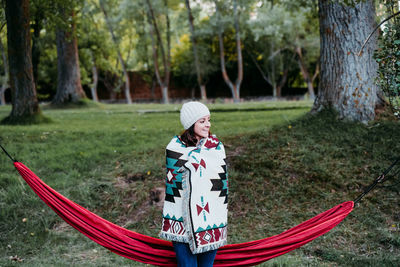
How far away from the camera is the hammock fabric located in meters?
2.72

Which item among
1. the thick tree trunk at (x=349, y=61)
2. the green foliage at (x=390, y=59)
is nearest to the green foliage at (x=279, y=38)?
the thick tree trunk at (x=349, y=61)

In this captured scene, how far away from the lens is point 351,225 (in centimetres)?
473

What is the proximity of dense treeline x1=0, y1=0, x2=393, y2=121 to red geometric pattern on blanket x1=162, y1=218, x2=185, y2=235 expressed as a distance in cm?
274

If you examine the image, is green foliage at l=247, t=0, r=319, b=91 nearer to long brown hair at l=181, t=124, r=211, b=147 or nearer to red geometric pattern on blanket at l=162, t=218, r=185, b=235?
long brown hair at l=181, t=124, r=211, b=147

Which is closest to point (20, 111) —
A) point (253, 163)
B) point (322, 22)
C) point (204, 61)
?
point (253, 163)

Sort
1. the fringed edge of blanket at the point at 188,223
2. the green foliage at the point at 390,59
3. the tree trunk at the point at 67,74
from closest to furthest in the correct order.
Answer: the fringed edge of blanket at the point at 188,223, the green foliage at the point at 390,59, the tree trunk at the point at 67,74

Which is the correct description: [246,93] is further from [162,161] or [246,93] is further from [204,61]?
[162,161]

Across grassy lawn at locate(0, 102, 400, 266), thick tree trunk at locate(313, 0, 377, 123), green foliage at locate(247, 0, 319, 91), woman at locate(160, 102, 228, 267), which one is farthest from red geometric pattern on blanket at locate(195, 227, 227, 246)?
green foliage at locate(247, 0, 319, 91)

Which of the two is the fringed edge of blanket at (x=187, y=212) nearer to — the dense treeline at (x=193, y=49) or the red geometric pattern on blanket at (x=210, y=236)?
the red geometric pattern on blanket at (x=210, y=236)

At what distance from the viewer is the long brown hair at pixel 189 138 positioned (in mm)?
2416

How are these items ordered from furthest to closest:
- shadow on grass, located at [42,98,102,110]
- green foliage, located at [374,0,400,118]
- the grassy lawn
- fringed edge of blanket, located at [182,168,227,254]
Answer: shadow on grass, located at [42,98,102,110] → the grassy lawn → green foliage, located at [374,0,400,118] → fringed edge of blanket, located at [182,168,227,254]

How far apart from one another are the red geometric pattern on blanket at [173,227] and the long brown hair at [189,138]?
45 centimetres

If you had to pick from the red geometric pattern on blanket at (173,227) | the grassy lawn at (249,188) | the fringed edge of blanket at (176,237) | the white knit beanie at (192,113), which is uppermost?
the white knit beanie at (192,113)

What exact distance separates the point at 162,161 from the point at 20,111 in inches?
193
